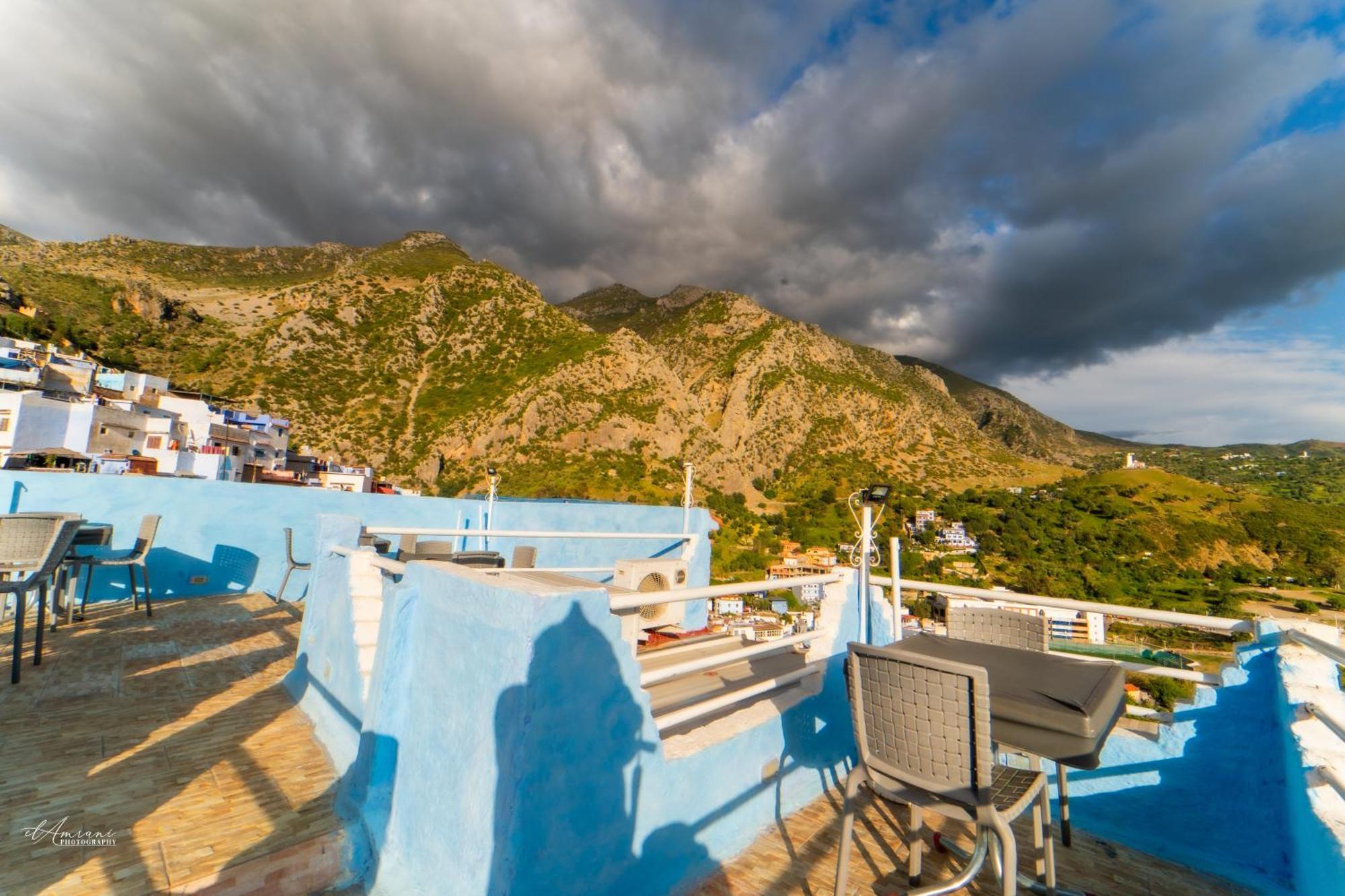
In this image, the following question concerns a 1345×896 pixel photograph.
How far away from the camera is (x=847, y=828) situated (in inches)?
88.1

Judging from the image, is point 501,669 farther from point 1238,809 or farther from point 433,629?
point 1238,809

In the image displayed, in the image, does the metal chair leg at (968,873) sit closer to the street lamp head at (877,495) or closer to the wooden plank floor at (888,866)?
the wooden plank floor at (888,866)

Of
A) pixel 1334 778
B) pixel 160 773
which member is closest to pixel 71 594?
pixel 160 773

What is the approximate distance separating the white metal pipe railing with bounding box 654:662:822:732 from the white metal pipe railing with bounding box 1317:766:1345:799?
2.24 metres


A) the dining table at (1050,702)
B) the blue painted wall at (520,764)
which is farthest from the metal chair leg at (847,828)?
the blue painted wall at (520,764)

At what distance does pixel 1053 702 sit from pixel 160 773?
4563mm

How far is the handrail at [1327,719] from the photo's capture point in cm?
197

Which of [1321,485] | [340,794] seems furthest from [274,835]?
[1321,485]

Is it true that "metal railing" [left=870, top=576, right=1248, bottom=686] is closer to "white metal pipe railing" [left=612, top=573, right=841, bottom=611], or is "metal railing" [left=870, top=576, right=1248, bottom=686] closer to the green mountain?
"white metal pipe railing" [left=612, top=573, right=841, bottom=611]

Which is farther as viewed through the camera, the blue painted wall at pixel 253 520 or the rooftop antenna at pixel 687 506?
the rooftop antenna at pixel 687 506

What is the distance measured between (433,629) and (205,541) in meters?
8.57

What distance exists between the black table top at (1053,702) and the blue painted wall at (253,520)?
18.8 feet

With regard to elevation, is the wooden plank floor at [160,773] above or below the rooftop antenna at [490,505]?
below

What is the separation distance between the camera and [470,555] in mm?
5609
